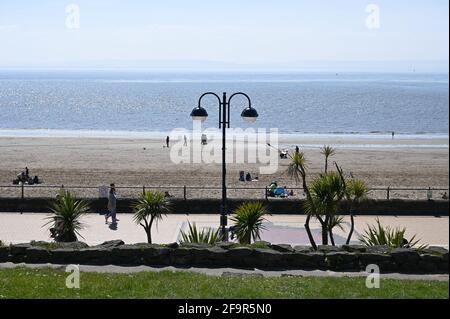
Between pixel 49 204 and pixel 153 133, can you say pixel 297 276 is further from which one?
pixel 153 133

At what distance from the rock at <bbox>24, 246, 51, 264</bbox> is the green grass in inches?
57.6

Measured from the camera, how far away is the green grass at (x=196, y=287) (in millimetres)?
8891

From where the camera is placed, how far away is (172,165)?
41.3 meters

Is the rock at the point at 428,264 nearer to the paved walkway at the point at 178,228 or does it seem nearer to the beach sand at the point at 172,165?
the paved walkway at the point at 178,228

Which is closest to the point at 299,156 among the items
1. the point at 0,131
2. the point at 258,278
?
the point at 258,278

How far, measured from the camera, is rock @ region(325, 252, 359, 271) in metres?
11.9

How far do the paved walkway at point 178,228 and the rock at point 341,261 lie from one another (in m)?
6.02

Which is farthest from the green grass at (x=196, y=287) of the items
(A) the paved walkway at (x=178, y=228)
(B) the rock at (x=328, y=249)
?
(A) the paved walkway at (x=178, y=228)

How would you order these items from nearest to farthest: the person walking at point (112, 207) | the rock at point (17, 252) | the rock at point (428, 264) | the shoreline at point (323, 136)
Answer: the rock at point (428, 264) → the rock at point (17, 252) → the person walking at point (112, 207) → the shoreline at point (323, 136)

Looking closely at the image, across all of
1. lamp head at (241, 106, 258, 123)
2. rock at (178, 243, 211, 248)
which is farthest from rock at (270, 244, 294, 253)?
lamp head at (241, 106, 258, 123)

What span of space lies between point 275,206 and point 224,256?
11.2 meters

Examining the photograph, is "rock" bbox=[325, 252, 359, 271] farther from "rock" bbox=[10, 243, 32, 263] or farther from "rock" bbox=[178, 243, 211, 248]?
"rock" bbox=[10, 243, 32, 263]

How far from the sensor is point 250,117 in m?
15.6

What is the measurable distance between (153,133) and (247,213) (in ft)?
193
